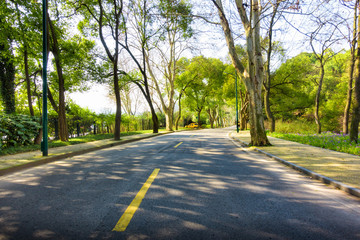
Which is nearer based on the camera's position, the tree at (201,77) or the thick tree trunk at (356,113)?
the thick tree trunk at (356,113)

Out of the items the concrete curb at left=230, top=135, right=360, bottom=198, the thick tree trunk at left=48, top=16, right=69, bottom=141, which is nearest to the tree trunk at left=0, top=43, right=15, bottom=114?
the thick tree trunk at left=48, top=16, right=69, bottom=141

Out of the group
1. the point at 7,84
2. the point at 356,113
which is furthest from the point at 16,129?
the point at 356,113

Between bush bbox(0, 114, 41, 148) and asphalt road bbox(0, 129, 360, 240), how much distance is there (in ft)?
17.2

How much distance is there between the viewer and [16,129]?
9.49 metres

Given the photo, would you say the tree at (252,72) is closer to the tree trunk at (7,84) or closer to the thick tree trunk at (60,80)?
the thick tree trunk at (60,80)

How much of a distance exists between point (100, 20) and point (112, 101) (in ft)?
113

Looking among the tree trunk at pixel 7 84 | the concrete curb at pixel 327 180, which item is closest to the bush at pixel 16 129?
the tree trunk at pixel 7 84

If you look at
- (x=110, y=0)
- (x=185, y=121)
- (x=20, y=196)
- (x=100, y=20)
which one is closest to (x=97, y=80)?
(x=100, y=20)

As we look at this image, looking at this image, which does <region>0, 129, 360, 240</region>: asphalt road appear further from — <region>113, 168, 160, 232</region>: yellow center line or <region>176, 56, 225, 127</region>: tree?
<region>176, 56, 225, 127</region>: tree

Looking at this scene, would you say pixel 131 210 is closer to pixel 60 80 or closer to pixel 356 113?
pixel 356 113

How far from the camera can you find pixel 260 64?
35.1 ft

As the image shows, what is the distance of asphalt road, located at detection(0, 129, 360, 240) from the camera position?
2373 millimetres

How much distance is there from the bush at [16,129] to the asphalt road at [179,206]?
5253mm

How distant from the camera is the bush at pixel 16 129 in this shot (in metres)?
8.80
